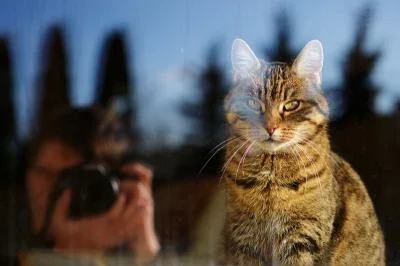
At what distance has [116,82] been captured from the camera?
73.2 inches

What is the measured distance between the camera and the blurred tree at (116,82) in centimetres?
182

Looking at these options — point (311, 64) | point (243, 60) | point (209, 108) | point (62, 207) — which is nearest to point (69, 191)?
point (62, 207)

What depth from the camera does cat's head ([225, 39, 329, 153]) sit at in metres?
1.23

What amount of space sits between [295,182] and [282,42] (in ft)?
1.22

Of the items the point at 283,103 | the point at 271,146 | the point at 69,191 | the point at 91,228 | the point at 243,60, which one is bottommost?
the point at 91,228

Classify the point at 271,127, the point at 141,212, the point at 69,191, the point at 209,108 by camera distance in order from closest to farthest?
the point at 271,127 < the point at 209,108 < the point at 141,212 < the point at 69,191

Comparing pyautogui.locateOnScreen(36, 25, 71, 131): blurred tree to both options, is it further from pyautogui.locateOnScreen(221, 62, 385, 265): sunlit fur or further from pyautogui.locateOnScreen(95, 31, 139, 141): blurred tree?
pyautogui.locateOnScreen(221, 62, 385, 265): sunlit fur

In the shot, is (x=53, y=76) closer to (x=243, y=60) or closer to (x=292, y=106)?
(x=243, y=60)

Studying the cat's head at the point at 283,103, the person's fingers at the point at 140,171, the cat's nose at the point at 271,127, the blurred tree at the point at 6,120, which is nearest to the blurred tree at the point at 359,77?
the cat's head at the point at 283,103

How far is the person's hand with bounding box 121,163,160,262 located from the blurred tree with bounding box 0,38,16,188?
539 mm

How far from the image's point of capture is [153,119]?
179 cm

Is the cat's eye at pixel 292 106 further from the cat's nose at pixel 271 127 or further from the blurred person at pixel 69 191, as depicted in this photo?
the blurred person at pixel 69 191

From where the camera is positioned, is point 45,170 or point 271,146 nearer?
point 271,146

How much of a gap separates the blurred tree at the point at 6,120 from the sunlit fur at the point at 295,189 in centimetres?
112
